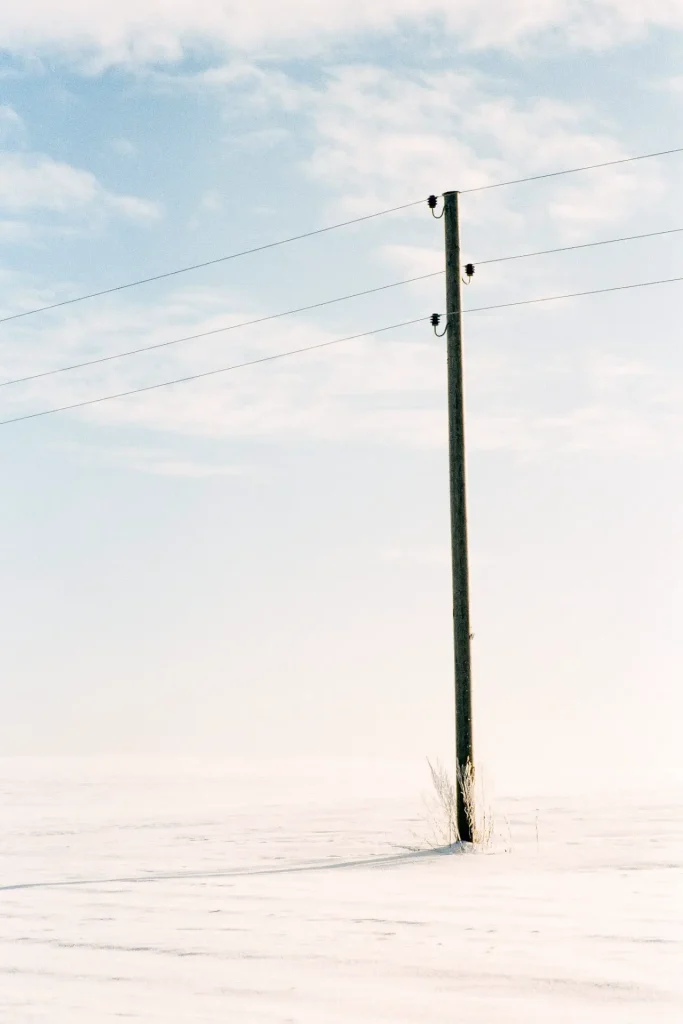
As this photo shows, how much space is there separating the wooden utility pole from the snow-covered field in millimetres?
868

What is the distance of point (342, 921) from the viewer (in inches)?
310

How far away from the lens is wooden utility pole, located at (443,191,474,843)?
41.9ft

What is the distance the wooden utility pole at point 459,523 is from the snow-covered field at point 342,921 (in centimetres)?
87

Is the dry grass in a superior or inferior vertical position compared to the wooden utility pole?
inferior

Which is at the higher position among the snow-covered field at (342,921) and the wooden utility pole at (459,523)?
the wooden utility pole at (459,523)

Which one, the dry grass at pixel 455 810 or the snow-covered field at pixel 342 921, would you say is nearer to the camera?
the snow-covered field at pixel 342 921

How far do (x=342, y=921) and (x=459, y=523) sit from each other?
6125 millimetres

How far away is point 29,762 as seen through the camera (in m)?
37.4

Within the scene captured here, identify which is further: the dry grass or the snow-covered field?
the dry grass

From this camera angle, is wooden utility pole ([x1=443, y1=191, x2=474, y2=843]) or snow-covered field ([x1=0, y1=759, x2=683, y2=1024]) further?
wooden utility pole ([x1=443, y1=191, x2=474, y2=843])

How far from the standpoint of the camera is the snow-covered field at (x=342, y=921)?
5.60 meters

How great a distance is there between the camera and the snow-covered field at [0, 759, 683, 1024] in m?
5.60

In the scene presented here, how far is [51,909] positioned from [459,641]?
5.74 m

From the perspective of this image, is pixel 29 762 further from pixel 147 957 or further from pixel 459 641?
pixel 147 957
